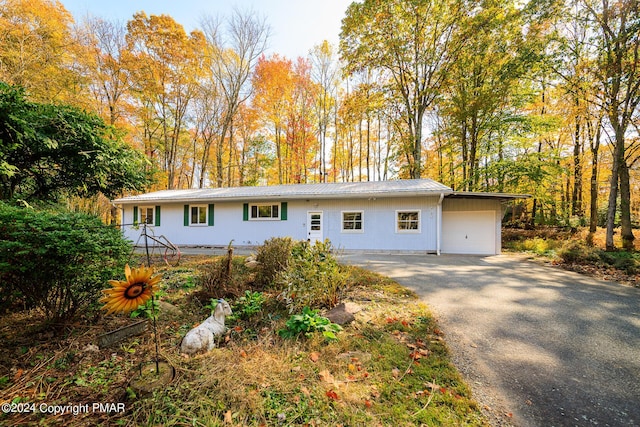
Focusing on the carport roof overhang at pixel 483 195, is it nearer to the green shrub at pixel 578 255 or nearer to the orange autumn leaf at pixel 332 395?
the green shrub at pixel 578 255

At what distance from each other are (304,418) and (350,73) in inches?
663

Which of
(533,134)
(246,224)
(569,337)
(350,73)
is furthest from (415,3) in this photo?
(569,337)

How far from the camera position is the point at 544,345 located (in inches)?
113

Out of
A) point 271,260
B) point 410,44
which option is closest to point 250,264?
point 271,260

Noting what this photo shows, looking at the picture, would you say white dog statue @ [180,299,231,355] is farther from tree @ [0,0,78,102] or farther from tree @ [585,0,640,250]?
tree @ [585,0,640,250]

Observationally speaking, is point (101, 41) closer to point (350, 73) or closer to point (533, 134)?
point (350, 73)

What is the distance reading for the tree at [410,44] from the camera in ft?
42.3

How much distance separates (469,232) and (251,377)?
36.8 feet

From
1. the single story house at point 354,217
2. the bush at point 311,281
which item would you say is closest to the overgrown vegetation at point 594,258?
the single story house at point 354,217

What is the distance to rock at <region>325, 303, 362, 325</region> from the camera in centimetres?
317

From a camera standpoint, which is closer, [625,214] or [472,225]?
[625,214]

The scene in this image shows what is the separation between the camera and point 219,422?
1.59 metres

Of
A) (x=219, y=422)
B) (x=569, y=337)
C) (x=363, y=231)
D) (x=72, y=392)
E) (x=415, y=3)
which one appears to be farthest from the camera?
(x=415, y=3)

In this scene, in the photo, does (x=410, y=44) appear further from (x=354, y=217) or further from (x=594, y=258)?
(x=594, y=258)
